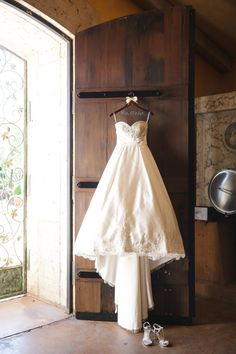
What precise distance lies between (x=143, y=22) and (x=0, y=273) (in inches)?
86.8

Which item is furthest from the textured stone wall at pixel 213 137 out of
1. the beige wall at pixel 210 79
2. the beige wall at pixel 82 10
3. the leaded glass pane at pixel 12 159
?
the leaded glass pane at pixel 12 159

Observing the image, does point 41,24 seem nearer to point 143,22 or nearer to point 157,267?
point 143,22

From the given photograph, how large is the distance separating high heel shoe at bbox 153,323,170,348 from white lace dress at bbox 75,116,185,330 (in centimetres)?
11

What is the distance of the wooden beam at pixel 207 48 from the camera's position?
3271mm

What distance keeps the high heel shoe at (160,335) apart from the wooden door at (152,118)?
15 cm

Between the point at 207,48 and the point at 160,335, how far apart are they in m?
3.29

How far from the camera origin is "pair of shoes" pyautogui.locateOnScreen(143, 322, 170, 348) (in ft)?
6.65

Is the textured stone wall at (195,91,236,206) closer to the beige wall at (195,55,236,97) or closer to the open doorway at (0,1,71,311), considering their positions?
the beige wall at (195,55,236,97)

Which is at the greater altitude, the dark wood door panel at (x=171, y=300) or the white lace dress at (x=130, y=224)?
the white lace dress at (x=130, y=224)

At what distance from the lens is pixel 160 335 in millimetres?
2129

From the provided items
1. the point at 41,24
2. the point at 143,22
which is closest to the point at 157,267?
the point at 143,22

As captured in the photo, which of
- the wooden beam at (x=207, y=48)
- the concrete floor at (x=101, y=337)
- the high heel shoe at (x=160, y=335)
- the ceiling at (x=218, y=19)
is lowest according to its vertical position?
the concrete floor at (x=101, y=337)

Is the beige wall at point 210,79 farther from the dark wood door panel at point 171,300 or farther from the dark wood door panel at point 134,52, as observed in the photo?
the dark wood door panel at point 171,300

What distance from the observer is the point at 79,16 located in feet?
8.20
